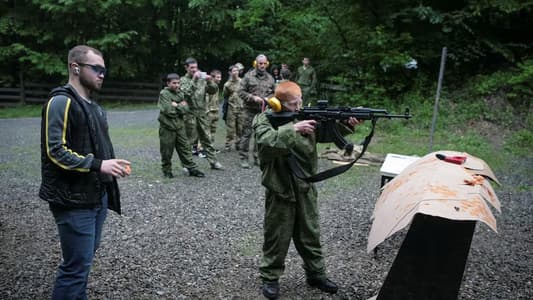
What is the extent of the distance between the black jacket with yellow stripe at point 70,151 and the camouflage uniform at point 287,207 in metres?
1.28

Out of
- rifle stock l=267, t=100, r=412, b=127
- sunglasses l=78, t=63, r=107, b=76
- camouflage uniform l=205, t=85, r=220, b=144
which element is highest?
sunglasses l=78, t=63, r=107, b=76

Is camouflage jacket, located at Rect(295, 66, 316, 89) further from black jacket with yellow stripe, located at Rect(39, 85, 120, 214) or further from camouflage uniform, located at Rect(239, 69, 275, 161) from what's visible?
black jacket with yellow stripe, located at Rect(39, 85, 120, 214)

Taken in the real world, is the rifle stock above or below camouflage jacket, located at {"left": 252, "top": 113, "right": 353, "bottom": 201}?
above

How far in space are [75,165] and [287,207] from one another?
5.73 feet

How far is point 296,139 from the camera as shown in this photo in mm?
3557

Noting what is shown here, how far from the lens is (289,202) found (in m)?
3.63

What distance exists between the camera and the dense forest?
43.1 ft

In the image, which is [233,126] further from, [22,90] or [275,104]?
[22,90]

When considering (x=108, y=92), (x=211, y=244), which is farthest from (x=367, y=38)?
(x=108, y=92)

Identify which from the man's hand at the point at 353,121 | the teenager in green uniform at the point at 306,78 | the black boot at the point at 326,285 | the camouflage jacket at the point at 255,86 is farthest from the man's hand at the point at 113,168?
the teenager in green uniform at the point at 306,78

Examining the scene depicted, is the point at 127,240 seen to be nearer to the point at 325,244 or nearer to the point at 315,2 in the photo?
the point at 325,244

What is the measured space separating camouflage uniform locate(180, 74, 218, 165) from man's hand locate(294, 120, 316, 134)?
17.9ft

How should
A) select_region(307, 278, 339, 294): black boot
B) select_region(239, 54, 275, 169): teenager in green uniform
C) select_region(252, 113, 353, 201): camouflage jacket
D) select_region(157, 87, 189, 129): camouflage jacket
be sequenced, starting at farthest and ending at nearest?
select_region(239, 54, 275, 169): teenager in green uniform < select_region(157, 87, 189, 129): camouflage jacket < select_region(307, 278, 339, 294): black boot < select_region(252, 113, 353, 201): camouflage jacket

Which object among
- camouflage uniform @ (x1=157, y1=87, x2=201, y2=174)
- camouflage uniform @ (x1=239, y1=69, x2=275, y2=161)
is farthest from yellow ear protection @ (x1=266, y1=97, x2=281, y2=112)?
camouflage uniform @ (x1=239, y1=69, x2=275, y2=161)
